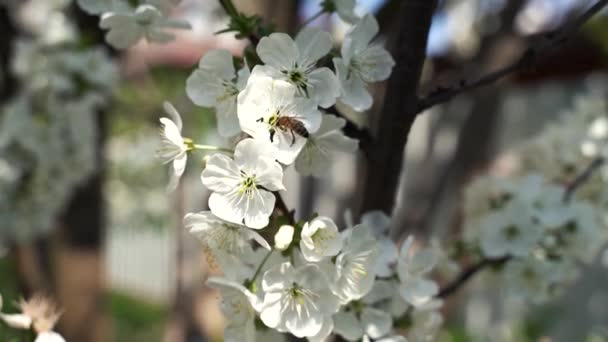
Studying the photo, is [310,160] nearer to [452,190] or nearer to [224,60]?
[224,60]

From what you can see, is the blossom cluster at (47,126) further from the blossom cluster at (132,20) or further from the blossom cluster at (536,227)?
the blossom cluster at (536,227)

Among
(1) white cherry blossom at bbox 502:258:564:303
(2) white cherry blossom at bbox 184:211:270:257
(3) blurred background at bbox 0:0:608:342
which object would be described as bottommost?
(3) blurred background at bbox 0:0:608:342

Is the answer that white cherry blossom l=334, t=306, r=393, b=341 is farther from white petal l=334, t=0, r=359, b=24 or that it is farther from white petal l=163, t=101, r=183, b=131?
white petal l=334, t=0, r=359, b=24

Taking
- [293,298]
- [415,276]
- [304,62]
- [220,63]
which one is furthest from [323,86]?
[415,276]

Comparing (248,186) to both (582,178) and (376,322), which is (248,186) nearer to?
(376,322)

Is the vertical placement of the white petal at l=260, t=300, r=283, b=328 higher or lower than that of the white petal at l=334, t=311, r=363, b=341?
higher

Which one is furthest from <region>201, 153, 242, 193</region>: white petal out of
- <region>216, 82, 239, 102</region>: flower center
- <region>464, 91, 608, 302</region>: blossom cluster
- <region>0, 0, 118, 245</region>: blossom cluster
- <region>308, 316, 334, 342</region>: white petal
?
<region>0, 0, 118, 245</region>: blossom cluster

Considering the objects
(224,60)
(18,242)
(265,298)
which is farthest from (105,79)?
(265,298)
